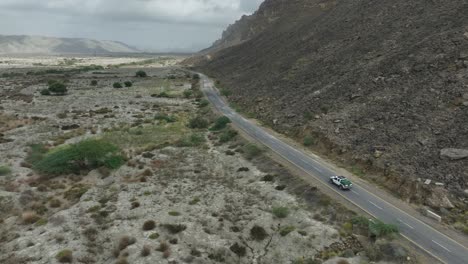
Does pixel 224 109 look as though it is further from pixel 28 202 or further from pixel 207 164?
pixel 28 202

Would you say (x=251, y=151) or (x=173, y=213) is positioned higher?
(x=251, y=151)

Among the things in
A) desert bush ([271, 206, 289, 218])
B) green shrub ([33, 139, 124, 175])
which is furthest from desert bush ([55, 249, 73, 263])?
green shrub ([33, 139, 124, 175])

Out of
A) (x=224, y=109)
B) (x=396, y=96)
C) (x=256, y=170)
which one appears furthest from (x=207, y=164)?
(x=224, y=109)

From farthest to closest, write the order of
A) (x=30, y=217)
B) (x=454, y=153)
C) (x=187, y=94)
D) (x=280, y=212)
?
(x=187, y=94), (x=454, y=153), (x=280, y=212), (x=30, y=217)

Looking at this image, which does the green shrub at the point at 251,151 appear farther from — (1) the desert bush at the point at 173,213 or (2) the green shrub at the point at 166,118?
(2) the green shrub at the point at 166,118

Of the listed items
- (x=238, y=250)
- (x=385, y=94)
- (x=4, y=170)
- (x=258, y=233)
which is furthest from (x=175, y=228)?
(x=385, y=94)

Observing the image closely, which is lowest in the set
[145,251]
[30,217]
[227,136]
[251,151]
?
[30,217]

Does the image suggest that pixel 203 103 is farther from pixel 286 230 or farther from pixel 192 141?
pixel 286 230
